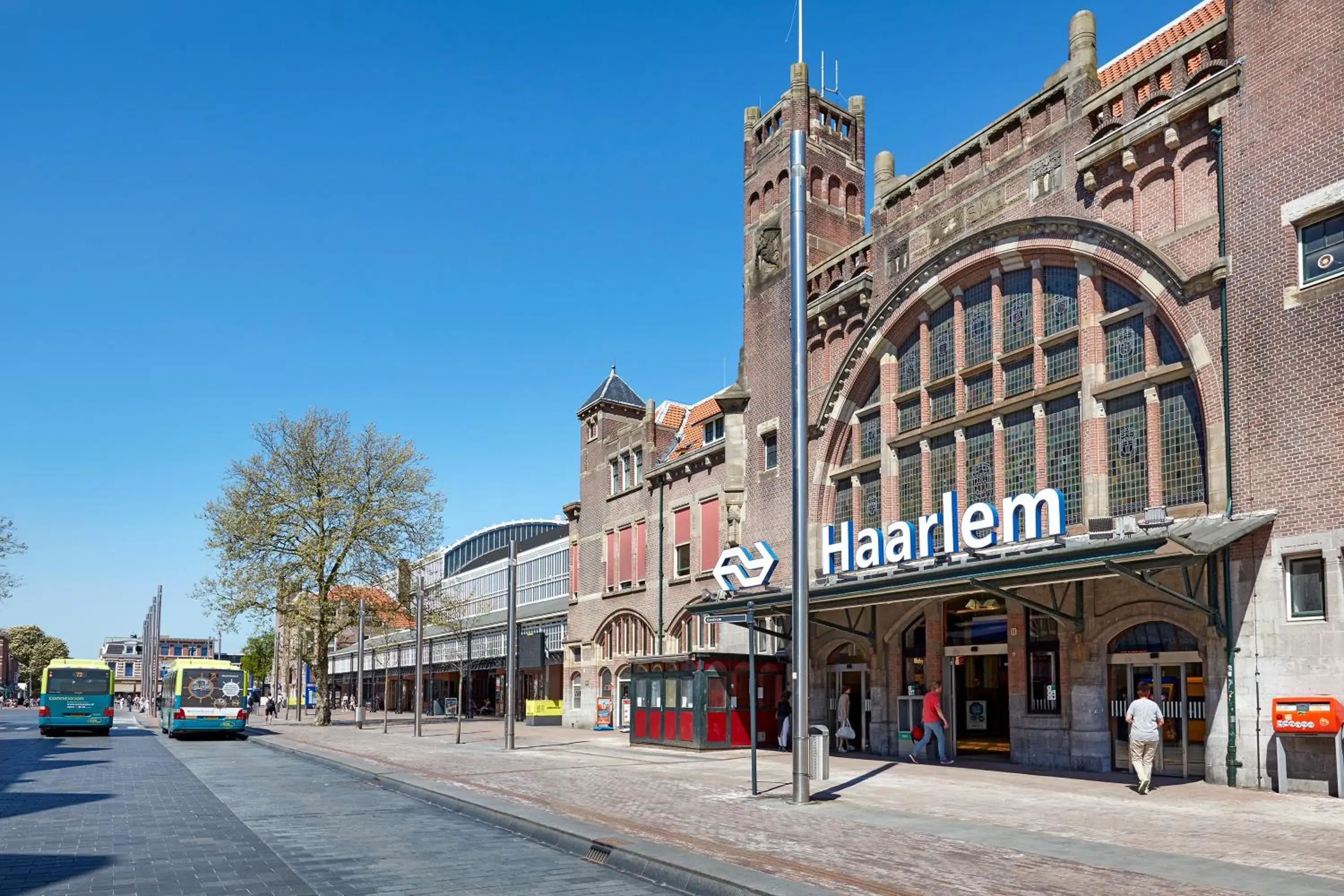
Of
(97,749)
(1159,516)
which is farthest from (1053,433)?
(97,749)

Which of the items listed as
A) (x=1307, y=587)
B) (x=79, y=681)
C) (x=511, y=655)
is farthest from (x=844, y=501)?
(x=79, y=681)

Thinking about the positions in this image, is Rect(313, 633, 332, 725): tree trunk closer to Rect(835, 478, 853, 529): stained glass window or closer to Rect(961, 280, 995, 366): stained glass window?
Rect(835, 478, 853, 529): stained glass window

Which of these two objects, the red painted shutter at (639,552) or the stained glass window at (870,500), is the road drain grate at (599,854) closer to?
the stained glass window at (870,500)

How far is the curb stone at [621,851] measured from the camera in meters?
9.52

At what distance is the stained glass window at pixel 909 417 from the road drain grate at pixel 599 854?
17.0 m

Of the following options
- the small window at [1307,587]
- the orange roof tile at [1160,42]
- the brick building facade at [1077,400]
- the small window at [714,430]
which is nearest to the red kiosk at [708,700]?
the brick building facade at [1077,400]

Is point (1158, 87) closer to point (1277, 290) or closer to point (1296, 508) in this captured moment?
point (1277, 290)

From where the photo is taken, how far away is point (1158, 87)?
21.1 metres

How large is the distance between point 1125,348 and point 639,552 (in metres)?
23.9

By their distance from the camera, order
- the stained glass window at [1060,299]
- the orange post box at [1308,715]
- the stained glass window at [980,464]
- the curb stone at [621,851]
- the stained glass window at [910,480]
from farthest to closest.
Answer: the stained glass window at [910,480]
the stained glass window at [980,464]
the stained glass window at [1060,299]
the orange post box at [1308,715]
the curb stone at [621,851]

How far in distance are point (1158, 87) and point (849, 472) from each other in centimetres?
1166

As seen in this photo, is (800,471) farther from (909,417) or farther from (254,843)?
(909,417)

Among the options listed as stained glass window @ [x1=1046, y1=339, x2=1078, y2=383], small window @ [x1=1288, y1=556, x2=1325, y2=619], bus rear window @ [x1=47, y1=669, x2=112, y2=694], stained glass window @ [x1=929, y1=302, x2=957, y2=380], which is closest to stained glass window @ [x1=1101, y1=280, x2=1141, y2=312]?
stained glass window @ [x1=1046, y1=339, x2=1078, y2=383]

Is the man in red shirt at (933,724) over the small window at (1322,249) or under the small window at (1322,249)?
under
